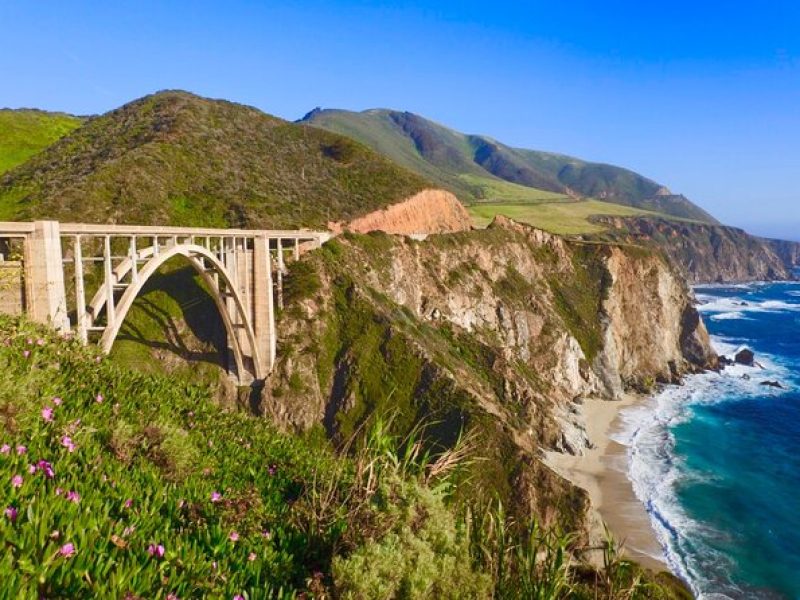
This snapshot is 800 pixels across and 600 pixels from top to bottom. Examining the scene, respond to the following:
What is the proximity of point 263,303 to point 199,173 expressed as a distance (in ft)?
104

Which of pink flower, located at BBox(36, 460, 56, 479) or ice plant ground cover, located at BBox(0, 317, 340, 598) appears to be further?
pink flower, located at BBox(36, 460, 56, 479)

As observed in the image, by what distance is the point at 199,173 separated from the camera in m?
67.6

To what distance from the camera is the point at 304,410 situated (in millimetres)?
46656

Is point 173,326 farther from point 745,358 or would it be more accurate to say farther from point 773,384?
point 745,358

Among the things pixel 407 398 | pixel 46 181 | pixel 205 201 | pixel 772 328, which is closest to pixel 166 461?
pixel 407 398

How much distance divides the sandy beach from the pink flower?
33.4 m

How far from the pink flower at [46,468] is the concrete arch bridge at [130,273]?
37.5ft

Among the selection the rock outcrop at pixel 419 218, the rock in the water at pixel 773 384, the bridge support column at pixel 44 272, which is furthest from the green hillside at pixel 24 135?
the rock in the water at pixel 773 384

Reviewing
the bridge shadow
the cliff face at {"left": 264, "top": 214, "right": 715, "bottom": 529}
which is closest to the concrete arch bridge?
the bridge shadow

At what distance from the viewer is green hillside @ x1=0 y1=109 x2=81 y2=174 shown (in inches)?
3135

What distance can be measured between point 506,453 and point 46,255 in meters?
34.7

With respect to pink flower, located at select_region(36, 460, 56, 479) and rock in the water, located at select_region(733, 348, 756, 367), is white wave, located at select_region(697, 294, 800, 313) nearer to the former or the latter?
rock in the water, located at select_region(733, 348, 756, 367)

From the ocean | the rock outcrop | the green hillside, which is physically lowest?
the ocean

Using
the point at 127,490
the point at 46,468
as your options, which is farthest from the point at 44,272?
the point at 127,490
